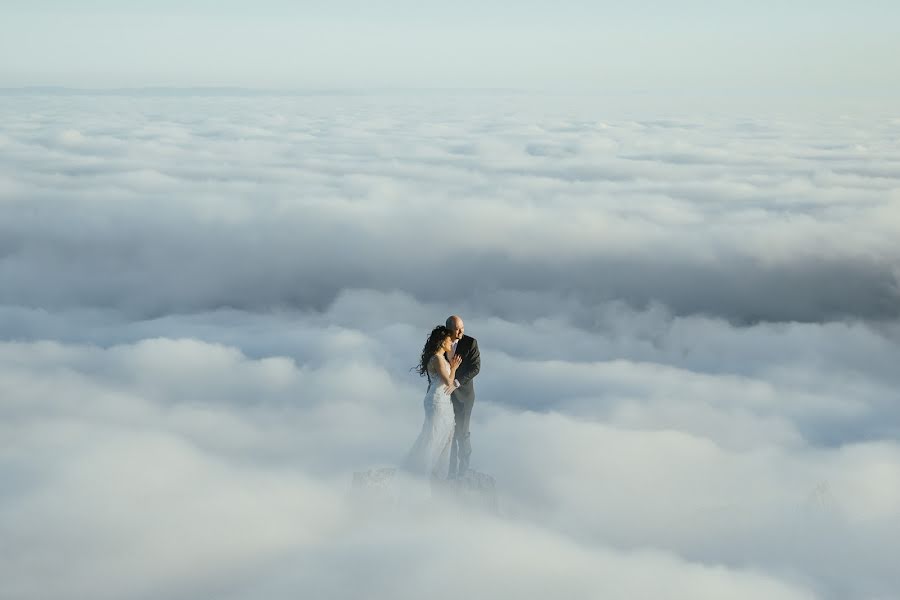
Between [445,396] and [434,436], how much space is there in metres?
0.59

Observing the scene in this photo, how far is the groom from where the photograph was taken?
431 inches

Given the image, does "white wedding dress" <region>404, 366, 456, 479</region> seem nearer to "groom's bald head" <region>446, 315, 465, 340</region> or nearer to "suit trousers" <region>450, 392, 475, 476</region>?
"suit trousers" <region>450, 392, 475, 476</region>

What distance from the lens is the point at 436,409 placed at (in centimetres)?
1120

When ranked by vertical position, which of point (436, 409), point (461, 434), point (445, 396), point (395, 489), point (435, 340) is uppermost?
point (435, 340)

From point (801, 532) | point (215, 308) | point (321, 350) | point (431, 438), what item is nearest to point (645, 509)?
point (801, 532)

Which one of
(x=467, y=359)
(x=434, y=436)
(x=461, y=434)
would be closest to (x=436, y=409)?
(x=434, y=436)

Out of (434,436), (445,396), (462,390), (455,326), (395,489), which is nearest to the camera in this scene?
(455,326)

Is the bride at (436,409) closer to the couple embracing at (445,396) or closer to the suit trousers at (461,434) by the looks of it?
the couple embracing at (445,396)

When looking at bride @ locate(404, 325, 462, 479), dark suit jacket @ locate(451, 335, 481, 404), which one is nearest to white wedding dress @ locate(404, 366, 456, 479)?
bride @ locate(404, 325, 462, 479)

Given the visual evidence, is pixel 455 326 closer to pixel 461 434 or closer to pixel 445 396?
pixel 445 396

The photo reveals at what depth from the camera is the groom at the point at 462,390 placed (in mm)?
10939

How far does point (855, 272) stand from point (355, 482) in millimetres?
163412

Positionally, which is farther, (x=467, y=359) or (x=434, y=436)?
(x=434, y=436)

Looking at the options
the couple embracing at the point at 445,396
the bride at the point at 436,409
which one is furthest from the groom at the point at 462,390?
the bride at the point at 436,409
